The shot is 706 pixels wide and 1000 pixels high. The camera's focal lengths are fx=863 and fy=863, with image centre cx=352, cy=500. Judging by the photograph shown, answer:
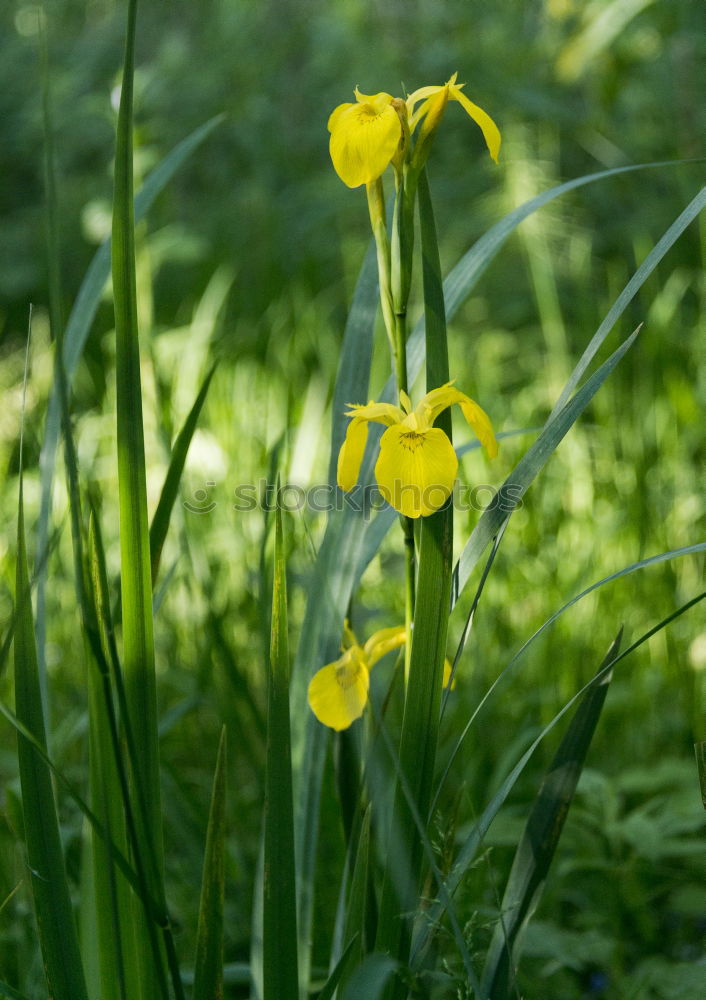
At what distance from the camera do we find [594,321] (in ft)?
7.32

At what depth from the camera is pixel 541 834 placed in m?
0.64

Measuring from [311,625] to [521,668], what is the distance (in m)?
0.82

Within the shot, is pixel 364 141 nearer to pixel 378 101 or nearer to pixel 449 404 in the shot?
pixel 378 101

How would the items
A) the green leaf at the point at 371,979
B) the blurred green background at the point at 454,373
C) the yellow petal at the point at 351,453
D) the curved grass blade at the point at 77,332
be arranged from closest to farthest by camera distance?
1. the green leaf at the point at 371,979
2. the yellow petal at the point at 351,453
3. the curved grass blade at the point at 77,332
4. the blurred green background at the point at 454,373

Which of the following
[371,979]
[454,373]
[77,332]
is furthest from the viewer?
[454,373]

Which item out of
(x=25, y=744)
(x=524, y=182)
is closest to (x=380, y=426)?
(x=25, y=744)

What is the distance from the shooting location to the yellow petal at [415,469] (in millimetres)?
558

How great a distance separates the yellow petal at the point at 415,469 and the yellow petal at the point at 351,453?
0.04 metres

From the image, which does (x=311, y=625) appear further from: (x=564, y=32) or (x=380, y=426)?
(x=564, y=32)

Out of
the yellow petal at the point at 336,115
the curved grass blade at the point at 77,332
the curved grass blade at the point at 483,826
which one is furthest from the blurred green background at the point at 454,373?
the yellow petal at the point at 336,115

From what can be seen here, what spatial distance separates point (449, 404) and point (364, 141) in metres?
0.18

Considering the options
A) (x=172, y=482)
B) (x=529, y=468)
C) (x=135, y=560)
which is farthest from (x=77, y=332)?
(x=529, y=468)

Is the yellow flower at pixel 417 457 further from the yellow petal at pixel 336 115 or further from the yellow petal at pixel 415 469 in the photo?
the yellow petal at pixel 336 115

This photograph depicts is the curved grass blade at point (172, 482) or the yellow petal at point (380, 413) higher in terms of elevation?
the yellow petal at point (380, 413)
